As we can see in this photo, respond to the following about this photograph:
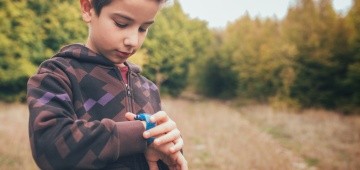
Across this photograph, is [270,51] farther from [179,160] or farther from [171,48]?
[179,160]

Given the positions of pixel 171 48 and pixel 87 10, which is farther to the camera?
pixel 171 48

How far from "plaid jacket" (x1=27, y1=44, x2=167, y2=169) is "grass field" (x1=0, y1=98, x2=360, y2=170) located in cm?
549

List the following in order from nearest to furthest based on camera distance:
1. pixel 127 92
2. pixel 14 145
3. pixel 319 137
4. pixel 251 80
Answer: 1. pixel 127 92
2. pixel 14 145
3. pixel 319 137
4. pixel 251 80

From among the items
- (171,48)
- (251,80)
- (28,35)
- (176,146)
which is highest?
(176,146)

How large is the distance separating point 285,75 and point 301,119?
22.6 ft

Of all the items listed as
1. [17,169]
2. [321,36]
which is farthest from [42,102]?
[321,36]

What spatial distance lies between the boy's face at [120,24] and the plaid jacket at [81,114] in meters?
0.10

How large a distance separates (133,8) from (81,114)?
1.47 ft

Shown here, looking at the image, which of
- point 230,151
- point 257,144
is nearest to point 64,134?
point 230,151

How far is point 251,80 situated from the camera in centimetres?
3338

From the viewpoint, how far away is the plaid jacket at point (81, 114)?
1035 mm

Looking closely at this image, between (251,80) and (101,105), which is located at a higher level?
(101,105)

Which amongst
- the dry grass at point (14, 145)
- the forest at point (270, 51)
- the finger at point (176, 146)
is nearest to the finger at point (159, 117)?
the finger at point (176, 146)

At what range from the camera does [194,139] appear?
12.0m
